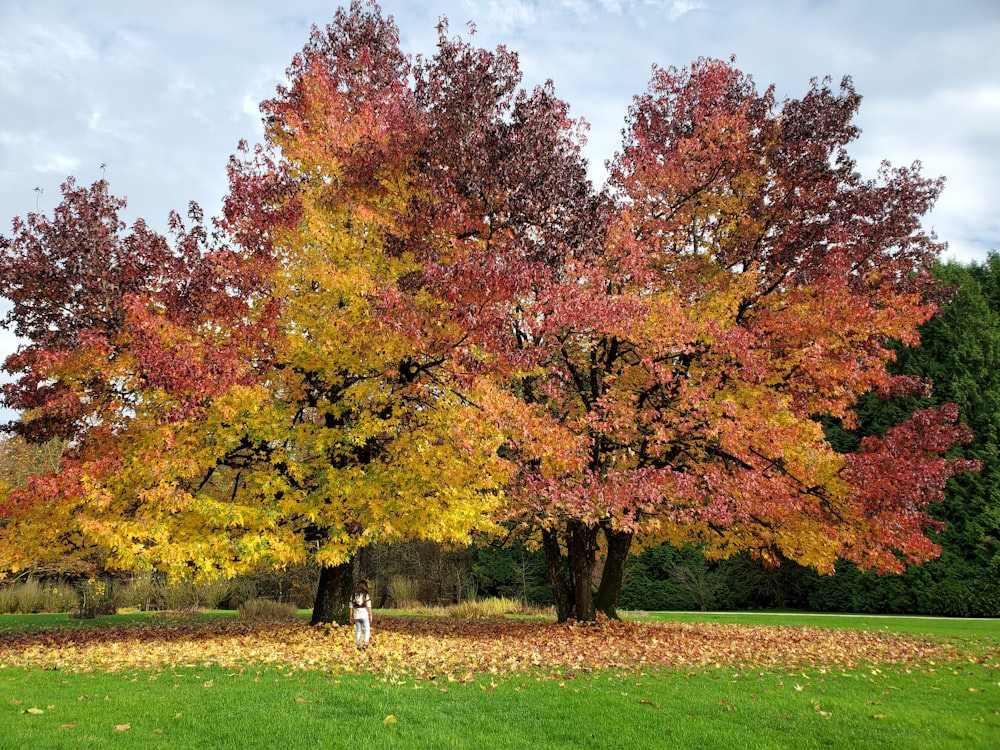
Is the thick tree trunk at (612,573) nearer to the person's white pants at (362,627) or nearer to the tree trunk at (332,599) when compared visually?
the tree trunk at (332,599)

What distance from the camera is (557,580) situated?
50.1 ft

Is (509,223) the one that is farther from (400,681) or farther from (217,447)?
(400,681)

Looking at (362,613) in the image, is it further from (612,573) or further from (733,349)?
(733,349)

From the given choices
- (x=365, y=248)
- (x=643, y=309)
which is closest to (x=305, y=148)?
(x=365, y=248)

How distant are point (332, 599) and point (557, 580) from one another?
5.19m

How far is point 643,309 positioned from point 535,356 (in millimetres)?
2164

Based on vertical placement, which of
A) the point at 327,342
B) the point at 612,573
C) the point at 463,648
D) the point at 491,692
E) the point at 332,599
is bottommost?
the point at 463,648

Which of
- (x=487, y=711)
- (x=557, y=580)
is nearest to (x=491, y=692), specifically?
(x=487, y=711)

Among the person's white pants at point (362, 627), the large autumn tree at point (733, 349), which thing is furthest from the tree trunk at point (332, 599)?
the large autumn tree at point (733, 349)

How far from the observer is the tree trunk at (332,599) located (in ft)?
42.8

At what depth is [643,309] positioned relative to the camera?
11.7 meters

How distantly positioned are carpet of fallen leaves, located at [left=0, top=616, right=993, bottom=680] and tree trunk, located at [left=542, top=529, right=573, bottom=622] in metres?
0.81

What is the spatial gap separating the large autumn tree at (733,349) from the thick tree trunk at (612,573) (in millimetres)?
47

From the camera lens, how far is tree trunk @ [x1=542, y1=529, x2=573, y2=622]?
1488 cm
